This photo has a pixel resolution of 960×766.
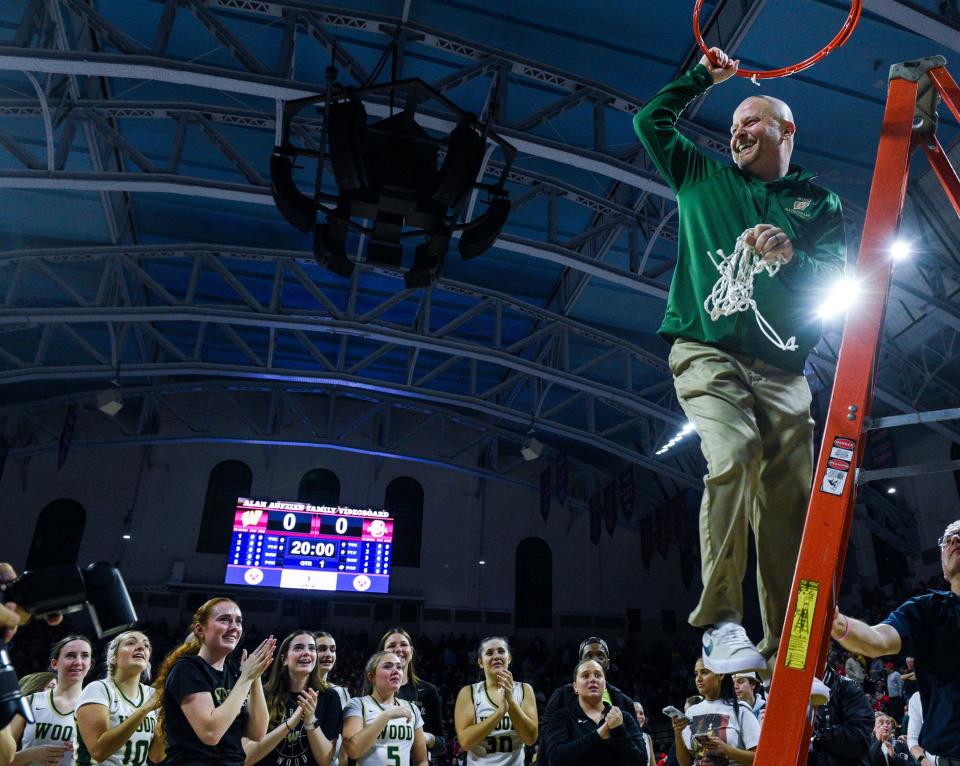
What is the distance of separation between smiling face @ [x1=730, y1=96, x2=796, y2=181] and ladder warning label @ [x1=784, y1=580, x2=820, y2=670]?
1356 millimetres

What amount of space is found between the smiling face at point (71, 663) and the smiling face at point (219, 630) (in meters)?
1.61

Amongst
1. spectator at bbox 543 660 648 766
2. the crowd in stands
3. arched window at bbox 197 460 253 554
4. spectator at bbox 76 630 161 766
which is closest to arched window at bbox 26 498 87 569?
the crowd in stands

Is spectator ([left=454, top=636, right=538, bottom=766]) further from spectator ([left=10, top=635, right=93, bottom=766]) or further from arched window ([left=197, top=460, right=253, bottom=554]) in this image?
arched window ([left=197, top=460, right=253, bottom=554])

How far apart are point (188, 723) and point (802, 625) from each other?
2870mm

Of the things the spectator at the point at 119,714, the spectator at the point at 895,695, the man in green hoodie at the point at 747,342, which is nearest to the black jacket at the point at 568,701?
the spectator at the point at 119,714

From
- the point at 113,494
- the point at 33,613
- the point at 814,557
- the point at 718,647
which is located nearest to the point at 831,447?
the point at 814,557

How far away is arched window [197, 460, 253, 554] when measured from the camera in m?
21.9

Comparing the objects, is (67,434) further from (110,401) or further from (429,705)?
(429,705)

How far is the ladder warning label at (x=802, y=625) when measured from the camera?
1674 millimetres

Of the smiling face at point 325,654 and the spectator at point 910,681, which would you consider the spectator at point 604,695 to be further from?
the spectator at point 910,681

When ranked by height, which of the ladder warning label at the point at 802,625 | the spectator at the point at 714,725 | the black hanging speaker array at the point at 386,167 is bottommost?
the spectator at the point at 714,725

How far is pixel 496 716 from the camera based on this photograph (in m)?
4.89

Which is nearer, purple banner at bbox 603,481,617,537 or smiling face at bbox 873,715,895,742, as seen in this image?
smiling face at bbox 873,715,895,742

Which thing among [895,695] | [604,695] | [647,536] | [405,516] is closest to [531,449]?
[647,536]
